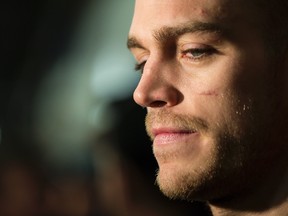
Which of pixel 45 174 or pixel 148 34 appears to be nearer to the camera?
pixel 148 34

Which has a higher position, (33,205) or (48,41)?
(48,41)

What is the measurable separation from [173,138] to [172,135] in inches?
0.4

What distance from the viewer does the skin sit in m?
1.76

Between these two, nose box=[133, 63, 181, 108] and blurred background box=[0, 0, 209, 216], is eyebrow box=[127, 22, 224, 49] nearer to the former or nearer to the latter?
nose box=[133, 63, 181, 108]

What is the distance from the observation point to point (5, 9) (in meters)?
4.20

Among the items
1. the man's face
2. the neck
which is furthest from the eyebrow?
the neck

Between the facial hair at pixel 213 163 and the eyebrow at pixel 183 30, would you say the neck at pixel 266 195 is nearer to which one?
the facial hair at pixel 213 163

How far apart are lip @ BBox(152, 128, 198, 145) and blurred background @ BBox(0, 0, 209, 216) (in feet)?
3.52

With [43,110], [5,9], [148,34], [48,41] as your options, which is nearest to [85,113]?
[43,110]

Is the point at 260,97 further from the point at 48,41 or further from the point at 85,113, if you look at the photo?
the point at 48,41

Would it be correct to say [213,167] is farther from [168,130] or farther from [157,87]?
[157,87]

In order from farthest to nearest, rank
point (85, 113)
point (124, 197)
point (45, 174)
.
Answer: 1. point (85, 113)
2. point (45, 174)
3. point (124, 197)

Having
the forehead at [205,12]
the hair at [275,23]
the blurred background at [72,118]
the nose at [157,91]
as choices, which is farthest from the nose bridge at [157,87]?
the blurred background at [72,118]

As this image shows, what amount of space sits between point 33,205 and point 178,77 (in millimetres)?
1559
